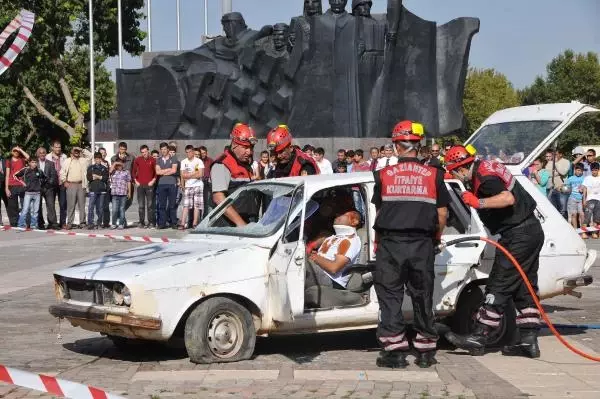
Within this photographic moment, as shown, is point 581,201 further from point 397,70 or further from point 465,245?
point 465,245

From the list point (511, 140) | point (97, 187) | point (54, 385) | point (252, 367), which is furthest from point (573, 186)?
point (54, 385)

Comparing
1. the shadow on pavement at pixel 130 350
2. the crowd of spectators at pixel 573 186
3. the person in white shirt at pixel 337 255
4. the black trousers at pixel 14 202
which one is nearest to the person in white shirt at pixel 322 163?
the crowd of spectators at pixel 573 186

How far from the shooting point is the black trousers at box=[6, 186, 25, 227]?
25609mm

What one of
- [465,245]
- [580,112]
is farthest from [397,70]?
[465,245]

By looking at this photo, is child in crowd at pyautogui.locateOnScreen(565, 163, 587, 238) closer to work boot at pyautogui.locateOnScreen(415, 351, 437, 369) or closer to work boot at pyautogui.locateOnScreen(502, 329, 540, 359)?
work boot at pyautogui.locateOnScreen(502, 329, 540, 359)

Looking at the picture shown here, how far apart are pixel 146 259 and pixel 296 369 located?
4.83ft

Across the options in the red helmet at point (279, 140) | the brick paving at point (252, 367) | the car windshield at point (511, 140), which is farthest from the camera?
the car windshield at point (511, 140)

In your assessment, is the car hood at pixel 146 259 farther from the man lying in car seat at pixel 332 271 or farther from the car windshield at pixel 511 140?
the car windshield at pixel 511 140

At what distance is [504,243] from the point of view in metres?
10.0

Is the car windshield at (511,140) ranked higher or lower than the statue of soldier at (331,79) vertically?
lower

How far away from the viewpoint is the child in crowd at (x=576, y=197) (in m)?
24.2

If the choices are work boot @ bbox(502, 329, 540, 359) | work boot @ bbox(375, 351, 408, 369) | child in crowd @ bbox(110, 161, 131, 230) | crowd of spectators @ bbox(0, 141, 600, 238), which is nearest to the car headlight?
work boot @ bbox(375, 351, 408, 369)

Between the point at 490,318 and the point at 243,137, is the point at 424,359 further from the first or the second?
the point at 243,137

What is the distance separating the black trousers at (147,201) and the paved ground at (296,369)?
43.7 ft
